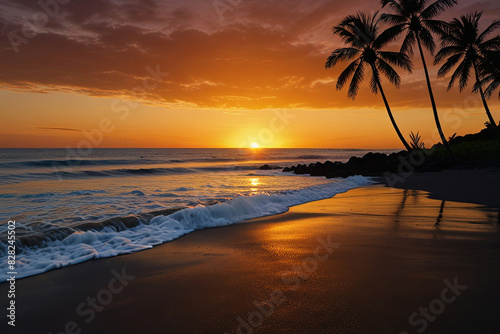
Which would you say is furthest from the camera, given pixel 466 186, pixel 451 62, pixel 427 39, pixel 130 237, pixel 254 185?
pixel 451 62

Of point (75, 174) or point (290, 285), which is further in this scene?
point (75, 174)

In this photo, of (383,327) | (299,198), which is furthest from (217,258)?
(299,198)

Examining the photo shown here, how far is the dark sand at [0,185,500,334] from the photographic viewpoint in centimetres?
284

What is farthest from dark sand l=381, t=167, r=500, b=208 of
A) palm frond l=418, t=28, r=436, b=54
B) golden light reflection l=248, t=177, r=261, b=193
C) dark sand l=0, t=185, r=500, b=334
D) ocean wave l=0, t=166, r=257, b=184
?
ocean wave l=0, t=166, r=257, b=184

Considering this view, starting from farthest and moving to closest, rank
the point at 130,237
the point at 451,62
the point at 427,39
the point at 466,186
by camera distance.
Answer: the point at 451,62 < the point at 427,39 < the point at 466,186 < the point at 130,237

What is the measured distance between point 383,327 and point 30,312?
367cm

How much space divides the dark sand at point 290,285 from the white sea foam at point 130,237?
1.17 feet

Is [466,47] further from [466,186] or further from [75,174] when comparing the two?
[75,174]

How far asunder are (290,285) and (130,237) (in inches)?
166

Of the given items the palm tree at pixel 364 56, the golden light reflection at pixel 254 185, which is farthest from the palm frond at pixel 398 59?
the golden light reflection at pixel 254 185

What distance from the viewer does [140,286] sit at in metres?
3.84

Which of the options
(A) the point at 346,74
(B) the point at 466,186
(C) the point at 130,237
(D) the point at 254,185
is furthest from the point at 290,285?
(A) the point at 346,74

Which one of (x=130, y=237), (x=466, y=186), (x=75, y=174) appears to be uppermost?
(x=466, y=186)

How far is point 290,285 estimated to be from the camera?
144 inches
